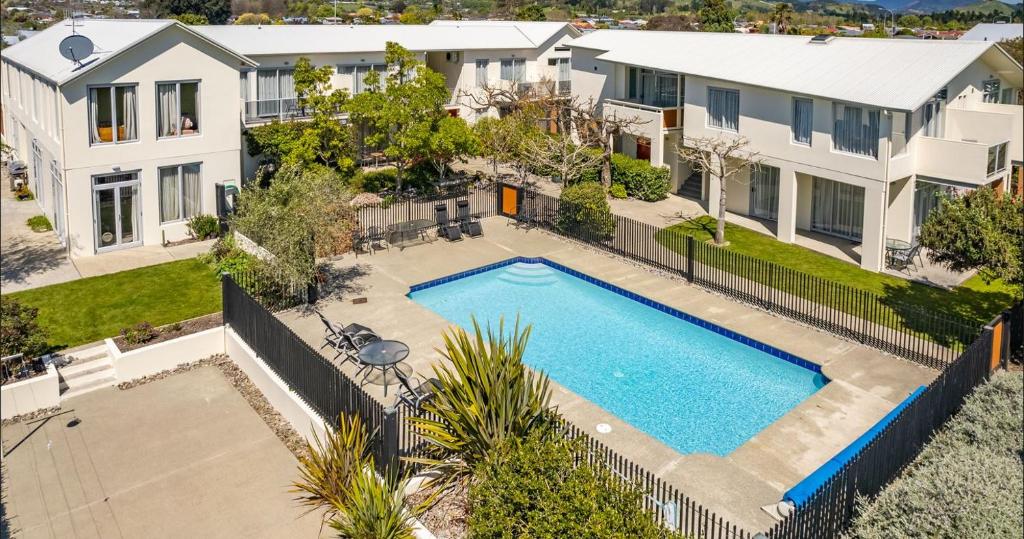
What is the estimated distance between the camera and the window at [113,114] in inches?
948

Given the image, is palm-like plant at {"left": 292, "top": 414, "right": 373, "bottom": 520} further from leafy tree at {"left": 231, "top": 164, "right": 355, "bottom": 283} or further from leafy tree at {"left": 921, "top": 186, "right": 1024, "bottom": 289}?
leafy tree at {"left": 921, "top": 186, "right": 1024, "bottom": 289}

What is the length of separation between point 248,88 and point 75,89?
1172cm

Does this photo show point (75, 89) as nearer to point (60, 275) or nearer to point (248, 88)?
point (60, 275)

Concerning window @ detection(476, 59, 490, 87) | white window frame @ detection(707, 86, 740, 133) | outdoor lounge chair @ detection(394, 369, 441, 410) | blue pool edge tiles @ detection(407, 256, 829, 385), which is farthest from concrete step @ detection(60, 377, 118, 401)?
window @ detection(476, 59, 490, 87)

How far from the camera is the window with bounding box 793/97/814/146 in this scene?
26734 mm

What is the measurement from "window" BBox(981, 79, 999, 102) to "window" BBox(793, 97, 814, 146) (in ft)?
21.4

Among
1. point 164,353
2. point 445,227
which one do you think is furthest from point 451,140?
point 164,353

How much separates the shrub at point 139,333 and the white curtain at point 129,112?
8.47 m

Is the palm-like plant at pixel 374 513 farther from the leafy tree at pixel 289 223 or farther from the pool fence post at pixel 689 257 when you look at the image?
the pool fence post at pixel 689 257

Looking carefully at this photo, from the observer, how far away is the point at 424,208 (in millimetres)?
29453

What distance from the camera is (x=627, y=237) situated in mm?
25469

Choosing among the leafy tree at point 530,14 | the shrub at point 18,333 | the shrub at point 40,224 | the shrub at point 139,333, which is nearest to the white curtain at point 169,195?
the shrub at point 40,224

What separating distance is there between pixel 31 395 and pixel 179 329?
3.97 m

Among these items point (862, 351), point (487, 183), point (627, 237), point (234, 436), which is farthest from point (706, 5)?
point (234, 436)
